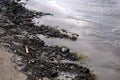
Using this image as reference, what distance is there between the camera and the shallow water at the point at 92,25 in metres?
12.7

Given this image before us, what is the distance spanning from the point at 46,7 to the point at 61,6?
1.35m

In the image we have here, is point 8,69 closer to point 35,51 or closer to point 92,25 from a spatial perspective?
point 35,51

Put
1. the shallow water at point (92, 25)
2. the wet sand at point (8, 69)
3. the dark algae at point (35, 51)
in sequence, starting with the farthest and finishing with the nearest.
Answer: the shallow water at point (92, 25) < the dark algae at point (35, 51) < the wet sand at point (8, 69)

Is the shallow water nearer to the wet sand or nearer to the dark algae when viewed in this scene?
the dark algae

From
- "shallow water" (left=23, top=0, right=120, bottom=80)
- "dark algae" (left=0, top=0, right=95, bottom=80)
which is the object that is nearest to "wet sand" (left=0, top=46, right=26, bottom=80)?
"dark algae" (left=0, top=0, right=95, bottom=80)

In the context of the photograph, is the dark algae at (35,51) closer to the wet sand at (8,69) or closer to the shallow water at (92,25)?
the wet sand at (8,69)

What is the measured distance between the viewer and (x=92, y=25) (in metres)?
17.0

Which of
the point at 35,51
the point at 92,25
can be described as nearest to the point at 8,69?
the point at 35,51

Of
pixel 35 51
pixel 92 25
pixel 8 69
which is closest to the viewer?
pixel 8 69

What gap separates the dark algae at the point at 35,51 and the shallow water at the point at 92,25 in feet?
2.43

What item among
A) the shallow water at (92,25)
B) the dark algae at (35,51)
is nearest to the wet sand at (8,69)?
the dark algae at (35,51)

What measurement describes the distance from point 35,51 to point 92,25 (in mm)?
5618

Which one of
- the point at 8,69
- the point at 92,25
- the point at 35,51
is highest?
the point at 92,25

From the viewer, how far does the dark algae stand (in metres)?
11.0
